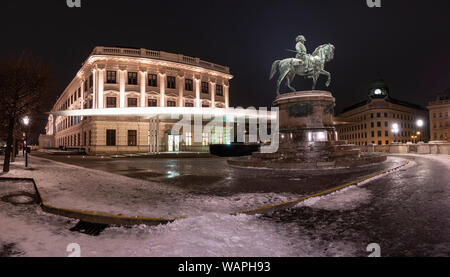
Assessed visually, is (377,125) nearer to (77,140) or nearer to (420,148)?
(420,148)

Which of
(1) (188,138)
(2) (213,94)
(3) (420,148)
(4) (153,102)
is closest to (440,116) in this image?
(3) (420,148)

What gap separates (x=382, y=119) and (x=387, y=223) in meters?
96.9

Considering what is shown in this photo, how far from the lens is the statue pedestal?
13031 mm

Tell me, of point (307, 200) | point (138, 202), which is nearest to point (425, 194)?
point (307, 200)

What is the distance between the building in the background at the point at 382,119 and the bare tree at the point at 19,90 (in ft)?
273

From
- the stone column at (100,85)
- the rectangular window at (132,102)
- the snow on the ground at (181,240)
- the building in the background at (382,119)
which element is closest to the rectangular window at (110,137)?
the stone column at (100,85)

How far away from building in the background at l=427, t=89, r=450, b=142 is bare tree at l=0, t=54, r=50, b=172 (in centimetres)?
9629

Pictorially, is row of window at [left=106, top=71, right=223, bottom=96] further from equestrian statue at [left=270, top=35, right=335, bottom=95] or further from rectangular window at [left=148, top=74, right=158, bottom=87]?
equestrian statue at [left=270, top=35, right=335, bottom=95]

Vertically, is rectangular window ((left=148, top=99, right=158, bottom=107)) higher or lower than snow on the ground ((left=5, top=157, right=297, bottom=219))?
higher

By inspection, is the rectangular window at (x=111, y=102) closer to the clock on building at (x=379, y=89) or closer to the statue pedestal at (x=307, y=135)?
the statue pedestal at (x=307, y=135)

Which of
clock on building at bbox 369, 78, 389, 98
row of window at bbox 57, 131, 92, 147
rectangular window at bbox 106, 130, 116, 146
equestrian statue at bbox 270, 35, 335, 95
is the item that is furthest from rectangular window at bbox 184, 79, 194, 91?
clock on building at bbox 369, 78, 389, 98

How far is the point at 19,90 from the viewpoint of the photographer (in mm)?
12641

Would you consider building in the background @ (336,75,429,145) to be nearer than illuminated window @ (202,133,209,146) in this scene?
No
